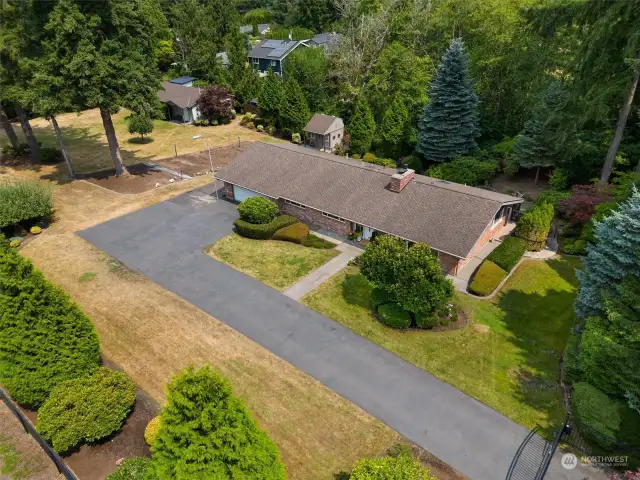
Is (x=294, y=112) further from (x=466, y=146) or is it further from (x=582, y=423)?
(x=582, y=423)

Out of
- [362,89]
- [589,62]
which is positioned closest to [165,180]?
[362,89]

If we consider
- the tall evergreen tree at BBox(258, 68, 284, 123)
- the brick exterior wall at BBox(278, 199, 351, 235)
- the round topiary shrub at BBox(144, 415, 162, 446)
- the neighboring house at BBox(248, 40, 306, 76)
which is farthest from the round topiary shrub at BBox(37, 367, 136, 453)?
the neighboring house at BBox(248, 40, 306, 76)

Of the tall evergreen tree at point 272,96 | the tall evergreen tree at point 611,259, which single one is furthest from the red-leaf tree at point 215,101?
the tall evergreen tree at point 611,259

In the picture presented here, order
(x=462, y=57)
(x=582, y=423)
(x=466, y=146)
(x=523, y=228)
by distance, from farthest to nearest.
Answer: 1. (x=466, y=146)
2. (x=462, y=57)
3. (x=523, y=228)
4. (x=582, y=423)

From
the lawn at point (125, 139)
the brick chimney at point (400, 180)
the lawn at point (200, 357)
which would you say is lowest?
the lawn at point (125, 139)

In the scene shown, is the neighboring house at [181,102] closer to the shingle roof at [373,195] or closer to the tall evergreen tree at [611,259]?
the shingle roof at [373,195]

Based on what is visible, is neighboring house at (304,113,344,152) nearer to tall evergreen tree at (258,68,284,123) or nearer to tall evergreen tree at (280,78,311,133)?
tall evergreen tree at (280,78,311,133)

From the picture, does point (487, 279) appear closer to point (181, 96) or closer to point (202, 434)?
point (202, 434)
